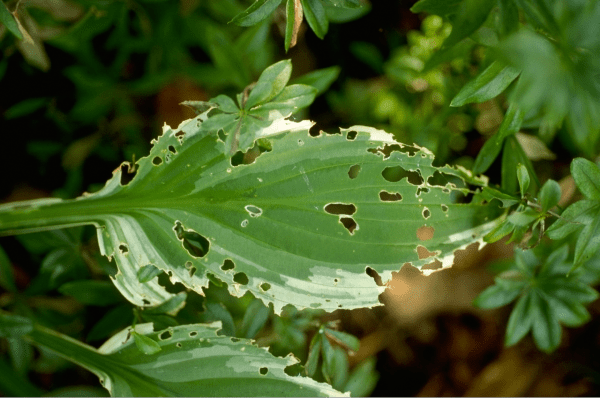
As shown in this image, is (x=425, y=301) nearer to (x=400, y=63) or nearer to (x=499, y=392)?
(x=499, y=392)

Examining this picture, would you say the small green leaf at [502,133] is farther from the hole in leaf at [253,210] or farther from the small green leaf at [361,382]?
the small green leaf at [361,382]

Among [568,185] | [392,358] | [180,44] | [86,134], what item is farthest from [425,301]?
[86,134]

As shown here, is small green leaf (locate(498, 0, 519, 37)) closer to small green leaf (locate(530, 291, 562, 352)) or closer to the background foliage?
the background foliage

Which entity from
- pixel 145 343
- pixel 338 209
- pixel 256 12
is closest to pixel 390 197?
pixel 338 209

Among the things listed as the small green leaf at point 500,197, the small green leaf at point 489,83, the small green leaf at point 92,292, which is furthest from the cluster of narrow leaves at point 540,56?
the small green leaf at point 92,292

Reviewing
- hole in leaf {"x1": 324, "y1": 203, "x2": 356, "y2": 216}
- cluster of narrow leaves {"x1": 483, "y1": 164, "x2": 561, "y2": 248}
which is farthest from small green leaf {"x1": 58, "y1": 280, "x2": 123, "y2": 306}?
cluster of narrow leaves {"x1": 483, "y1": 164, "x2": 561, "y2": 248}
